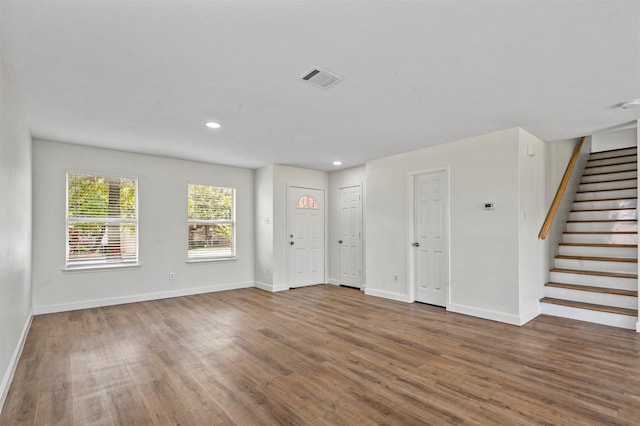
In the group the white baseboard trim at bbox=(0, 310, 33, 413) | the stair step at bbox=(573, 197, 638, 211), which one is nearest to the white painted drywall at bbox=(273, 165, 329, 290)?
the white baseboard trim at bbox=(0, 310, 33, 413)

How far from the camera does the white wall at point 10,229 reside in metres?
2.38

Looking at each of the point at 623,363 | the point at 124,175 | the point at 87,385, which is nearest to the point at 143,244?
the point at 124,175

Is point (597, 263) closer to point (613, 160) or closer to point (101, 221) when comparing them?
point (613, 160)

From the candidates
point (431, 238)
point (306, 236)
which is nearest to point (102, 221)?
point (306, 236)

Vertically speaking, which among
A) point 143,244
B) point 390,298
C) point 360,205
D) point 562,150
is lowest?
point 390,298

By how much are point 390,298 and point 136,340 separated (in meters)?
3.74

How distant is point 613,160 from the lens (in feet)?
20.3

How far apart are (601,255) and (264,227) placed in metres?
5.61

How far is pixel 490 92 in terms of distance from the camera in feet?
9.69

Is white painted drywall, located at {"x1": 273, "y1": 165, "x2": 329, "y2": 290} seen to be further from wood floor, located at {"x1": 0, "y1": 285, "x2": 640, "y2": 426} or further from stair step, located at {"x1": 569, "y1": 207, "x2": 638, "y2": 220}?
stair step, located at {"x1": 569, "y1": 207, "x2": 638, "y2": 220}

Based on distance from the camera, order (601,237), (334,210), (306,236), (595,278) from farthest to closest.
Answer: (334,210)
(306,236)
(601,237)
(595,278)

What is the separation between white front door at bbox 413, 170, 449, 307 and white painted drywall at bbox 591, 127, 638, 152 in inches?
173

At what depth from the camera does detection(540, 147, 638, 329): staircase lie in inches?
162

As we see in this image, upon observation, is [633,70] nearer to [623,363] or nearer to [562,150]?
[623,363]
